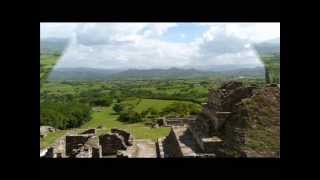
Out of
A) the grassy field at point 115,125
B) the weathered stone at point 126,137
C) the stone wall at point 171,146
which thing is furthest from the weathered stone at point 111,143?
the grassy field at point 115,125

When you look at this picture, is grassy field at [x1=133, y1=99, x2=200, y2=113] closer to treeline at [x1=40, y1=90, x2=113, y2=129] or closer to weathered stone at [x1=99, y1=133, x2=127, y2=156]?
treeline at [x1=40, y1=90, x2=113, y2=129]

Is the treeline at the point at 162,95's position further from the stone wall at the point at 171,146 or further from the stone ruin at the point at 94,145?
the stone ruin at the point at 94,145

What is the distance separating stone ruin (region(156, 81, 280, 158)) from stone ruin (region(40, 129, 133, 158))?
101cm

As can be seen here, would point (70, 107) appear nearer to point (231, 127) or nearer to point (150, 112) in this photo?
point (150, 112)

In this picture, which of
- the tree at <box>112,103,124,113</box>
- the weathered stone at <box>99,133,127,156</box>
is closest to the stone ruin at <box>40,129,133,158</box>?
the weathered stone at <box>99,133,127,156</box>

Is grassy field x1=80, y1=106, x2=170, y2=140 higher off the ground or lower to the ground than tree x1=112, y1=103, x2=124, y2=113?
lower

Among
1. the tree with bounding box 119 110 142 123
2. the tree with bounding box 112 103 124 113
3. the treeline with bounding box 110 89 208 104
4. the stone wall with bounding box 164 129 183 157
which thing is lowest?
the stone wall with bounding box 164 129 183 157

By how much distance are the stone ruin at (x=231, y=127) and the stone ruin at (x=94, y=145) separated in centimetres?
101

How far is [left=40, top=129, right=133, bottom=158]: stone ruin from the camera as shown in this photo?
10344mm
